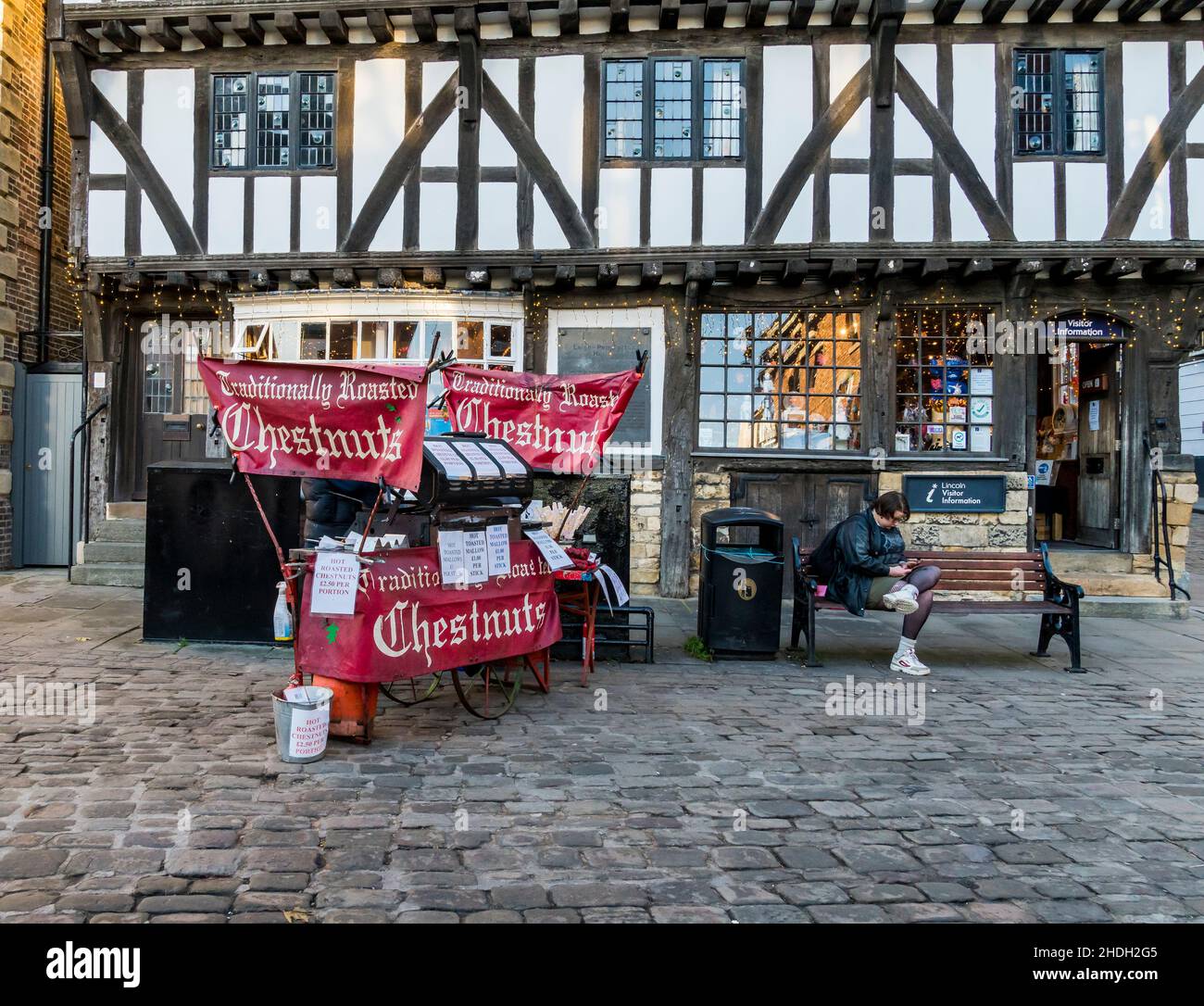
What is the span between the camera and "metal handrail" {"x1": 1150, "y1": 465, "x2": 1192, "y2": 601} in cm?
1081

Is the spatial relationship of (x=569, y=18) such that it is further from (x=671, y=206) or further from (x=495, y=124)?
(x=671, y=206)

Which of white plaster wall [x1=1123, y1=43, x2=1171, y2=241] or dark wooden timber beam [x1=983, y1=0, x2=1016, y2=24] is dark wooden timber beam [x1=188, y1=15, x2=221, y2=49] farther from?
white plaster wall [x1=1123, y1=43, x2=1171, y2=241]

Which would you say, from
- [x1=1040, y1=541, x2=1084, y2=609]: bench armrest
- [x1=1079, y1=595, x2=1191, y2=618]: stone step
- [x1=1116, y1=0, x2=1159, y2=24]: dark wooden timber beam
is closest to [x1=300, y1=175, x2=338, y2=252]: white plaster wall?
[x1=1040, y1=541, x2=1084, y2=609]: bench armrest

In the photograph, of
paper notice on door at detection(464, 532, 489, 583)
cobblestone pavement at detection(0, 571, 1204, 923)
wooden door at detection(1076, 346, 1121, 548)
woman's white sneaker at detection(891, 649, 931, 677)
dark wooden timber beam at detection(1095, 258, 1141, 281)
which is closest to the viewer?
cobblestone pavement at detection(0, 571, 1204, 923)

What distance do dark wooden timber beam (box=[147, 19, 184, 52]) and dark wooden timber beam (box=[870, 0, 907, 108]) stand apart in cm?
912

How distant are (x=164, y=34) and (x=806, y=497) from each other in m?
10.5

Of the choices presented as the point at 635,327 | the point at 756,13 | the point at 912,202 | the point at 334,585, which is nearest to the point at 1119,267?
the point at 912,202

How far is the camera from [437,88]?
11070 mm

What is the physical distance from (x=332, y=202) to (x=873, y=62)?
23.9ft

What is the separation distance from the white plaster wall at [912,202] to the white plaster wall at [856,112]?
2.07 ft

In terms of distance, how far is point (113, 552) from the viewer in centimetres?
1087

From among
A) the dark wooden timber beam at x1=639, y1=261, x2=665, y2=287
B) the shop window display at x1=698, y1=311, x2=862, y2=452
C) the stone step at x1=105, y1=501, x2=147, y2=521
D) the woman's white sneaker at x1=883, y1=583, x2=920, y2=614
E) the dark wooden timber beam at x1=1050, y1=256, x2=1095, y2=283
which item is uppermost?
the dark wooden timber beam at x1=1050, y1=256, x2=1095, y2=283

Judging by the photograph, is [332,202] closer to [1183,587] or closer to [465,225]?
[465,225]
